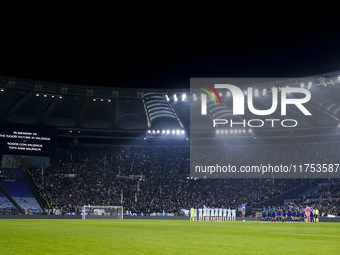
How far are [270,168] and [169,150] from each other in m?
17.4

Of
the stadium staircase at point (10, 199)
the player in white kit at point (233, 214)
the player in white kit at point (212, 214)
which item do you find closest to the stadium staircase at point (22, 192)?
the stadium staircase at point (10, 199)

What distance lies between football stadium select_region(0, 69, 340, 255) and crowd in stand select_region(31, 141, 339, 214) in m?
0.16

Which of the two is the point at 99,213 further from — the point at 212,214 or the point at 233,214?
the point at 233,214

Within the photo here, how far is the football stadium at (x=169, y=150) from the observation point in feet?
182

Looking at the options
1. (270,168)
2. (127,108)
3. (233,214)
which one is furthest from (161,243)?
(270,168)

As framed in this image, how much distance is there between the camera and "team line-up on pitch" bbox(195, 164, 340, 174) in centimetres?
6600

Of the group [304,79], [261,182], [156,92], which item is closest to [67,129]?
[156,92]

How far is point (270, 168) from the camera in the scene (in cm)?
7031

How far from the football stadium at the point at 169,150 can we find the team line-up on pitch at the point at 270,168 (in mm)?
185

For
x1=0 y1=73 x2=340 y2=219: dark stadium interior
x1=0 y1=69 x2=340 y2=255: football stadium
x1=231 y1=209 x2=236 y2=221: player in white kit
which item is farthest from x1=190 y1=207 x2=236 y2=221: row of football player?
x1=0 y1=73 x2=340 y2=219: dark stadium interior

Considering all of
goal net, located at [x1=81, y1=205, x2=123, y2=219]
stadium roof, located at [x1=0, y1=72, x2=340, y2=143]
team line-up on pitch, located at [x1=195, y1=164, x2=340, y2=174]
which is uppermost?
stadium roof, located at [x1=0, y1=72, x2=340, y2=143]

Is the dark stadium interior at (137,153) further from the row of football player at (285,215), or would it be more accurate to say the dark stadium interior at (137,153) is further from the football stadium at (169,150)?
the row of football player at (285,215)

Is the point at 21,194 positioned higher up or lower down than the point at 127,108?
lower down

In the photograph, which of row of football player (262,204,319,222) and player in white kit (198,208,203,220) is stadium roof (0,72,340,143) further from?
player in white kit (198,208,203,220)
